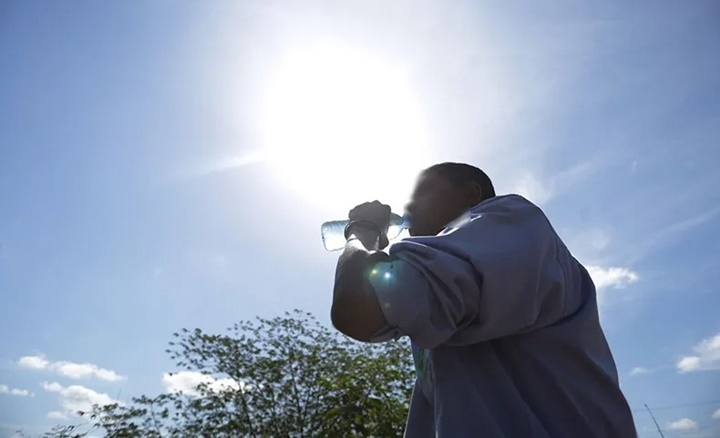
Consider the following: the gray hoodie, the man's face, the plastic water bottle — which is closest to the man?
the gray hoodie

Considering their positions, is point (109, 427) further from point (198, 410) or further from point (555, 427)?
point (555, 427)

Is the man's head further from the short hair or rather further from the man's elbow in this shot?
the man's elbow

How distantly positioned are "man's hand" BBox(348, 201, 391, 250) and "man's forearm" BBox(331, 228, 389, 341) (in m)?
0.30

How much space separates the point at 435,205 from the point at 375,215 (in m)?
0.21

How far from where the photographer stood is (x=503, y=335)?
110cm

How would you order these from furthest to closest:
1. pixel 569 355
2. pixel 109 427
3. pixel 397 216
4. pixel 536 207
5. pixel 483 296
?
1. pixel 109 427
2. pixel 397 216
3. pixel 536 207
4. pixel 569 355
5. pixel 483 296

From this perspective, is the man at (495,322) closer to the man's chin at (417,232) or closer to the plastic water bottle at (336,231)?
the man's chin at (417,232)

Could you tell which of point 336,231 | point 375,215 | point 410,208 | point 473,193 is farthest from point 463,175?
point 336,231

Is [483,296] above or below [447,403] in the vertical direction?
above

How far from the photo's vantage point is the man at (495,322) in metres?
1.04

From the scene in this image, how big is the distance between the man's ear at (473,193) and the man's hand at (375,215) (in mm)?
284

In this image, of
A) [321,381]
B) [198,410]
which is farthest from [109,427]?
[321,381]

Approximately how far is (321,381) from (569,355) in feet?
45.2

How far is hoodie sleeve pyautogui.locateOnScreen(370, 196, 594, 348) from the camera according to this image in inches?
40.5
